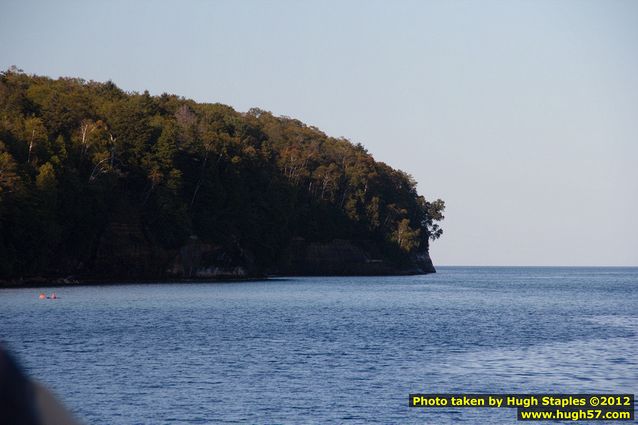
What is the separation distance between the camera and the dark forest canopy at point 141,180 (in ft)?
286

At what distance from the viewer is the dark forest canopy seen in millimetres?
87125

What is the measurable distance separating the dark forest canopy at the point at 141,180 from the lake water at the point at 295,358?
21471 mm

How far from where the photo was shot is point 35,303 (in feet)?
206

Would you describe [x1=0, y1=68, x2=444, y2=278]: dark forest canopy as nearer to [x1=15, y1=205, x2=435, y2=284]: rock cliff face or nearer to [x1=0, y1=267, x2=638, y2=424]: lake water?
[x1=15, y1=205, x2=435, y2=284]: rock cliff face

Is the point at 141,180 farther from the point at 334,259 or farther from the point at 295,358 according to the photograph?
the point at 295,358

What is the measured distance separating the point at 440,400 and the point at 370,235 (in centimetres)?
15565

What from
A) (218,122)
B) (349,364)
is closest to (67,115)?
(218,122)

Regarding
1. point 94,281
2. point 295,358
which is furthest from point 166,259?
point 295,358

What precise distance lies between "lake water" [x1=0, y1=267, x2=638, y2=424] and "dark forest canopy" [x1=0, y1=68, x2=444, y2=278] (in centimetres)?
2147

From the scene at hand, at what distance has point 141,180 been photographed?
370 ft

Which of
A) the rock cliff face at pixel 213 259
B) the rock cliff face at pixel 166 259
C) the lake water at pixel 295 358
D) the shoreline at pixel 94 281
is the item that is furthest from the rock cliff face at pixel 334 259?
the lake water at pixel 295 358

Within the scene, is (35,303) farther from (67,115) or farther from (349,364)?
(67,115)

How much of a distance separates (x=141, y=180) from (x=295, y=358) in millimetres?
82281

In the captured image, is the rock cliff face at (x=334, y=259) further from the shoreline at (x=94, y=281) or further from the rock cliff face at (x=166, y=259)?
the shoreline at (x=94, y=281)
